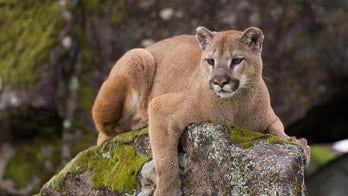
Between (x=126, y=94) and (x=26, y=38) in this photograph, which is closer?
(x=126, y=94)

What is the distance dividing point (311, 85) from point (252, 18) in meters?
1.57

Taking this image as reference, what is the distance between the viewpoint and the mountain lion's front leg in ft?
27.6

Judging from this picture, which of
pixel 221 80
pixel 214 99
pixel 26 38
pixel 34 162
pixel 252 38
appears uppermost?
pixel 252 38

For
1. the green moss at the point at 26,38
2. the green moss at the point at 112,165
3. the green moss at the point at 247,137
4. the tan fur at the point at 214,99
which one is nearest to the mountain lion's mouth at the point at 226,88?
the tan fur at the point at 214,99

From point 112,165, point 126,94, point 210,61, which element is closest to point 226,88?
point 210,61

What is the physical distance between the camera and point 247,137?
8117 mm

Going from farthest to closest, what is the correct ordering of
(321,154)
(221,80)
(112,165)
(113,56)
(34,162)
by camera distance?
(321,154), (34,162), (113,56), (112,165), (221,80)

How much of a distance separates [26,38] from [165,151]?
21.1 ft

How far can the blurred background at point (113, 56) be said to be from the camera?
13.7 m

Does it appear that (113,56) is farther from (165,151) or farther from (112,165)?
(165,151)

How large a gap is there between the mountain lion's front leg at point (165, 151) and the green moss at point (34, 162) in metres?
5.59

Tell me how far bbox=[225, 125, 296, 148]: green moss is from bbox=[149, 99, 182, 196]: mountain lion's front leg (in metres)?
0.69

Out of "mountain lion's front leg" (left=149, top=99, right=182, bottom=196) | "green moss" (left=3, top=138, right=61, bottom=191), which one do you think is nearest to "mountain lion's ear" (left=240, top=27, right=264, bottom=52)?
"mountain lion's front leg" (left=149, top=99, right=182, bottom=196)

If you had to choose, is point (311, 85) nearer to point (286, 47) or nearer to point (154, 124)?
point (286, 47)
